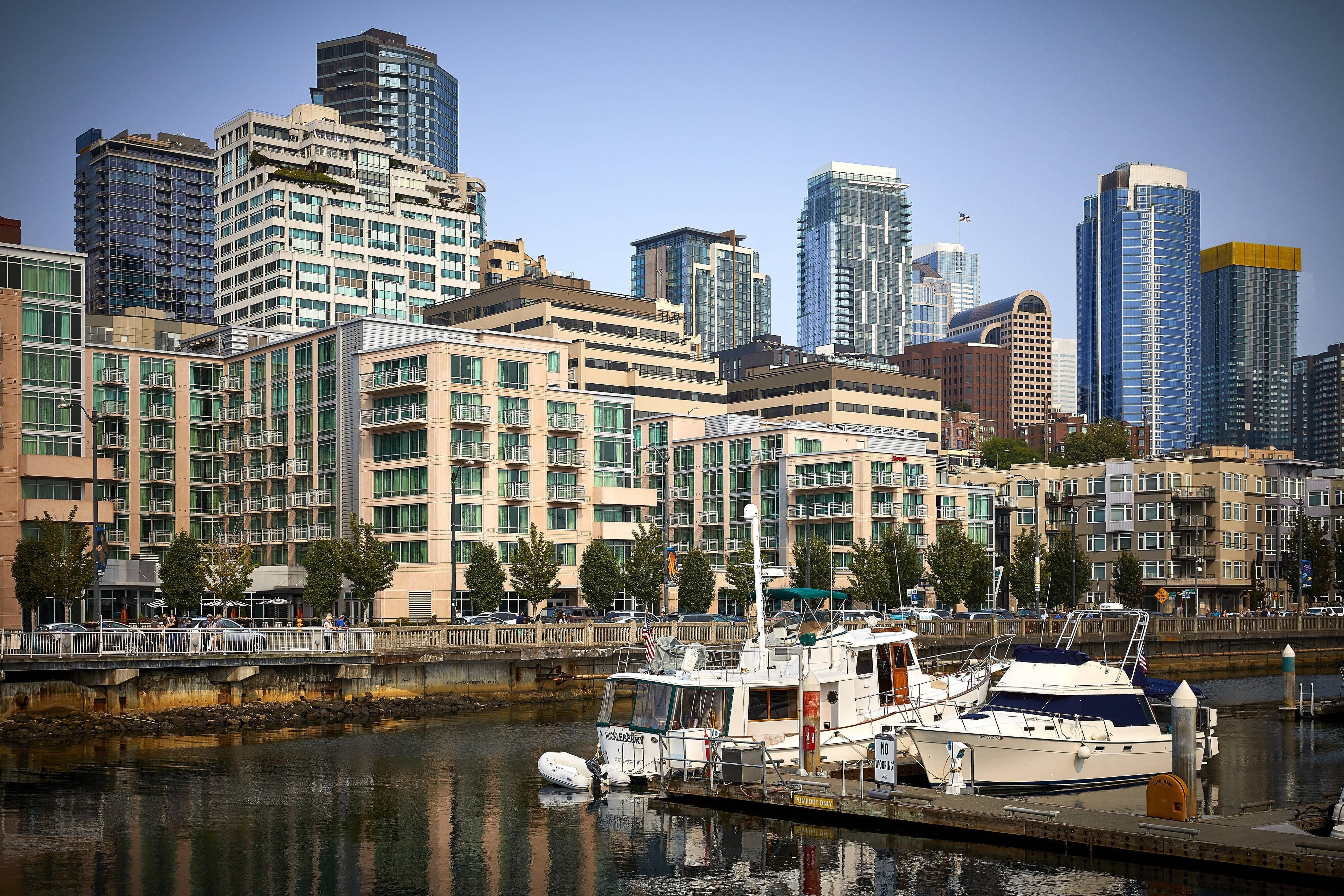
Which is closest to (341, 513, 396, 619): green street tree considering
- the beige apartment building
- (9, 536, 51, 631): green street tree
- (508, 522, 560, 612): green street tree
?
(508, 522, 560, 612): green street tree

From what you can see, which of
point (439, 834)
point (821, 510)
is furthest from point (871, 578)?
point (439, 834)

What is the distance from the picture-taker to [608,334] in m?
171

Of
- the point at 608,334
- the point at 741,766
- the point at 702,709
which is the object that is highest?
the point at 608,334

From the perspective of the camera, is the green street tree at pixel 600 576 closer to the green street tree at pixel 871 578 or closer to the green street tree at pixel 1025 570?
the green street tree at pixel 871 578

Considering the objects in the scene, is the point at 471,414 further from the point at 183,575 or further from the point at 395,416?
the point at 183,575

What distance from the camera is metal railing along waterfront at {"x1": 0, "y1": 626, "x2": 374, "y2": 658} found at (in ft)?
187

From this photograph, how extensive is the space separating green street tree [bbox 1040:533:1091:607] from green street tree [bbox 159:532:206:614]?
2576 inches

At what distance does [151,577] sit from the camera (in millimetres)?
105312

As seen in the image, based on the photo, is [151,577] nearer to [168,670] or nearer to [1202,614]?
[168,670]

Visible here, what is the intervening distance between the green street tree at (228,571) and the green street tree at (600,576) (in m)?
17.1

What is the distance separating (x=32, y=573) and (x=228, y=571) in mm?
12559

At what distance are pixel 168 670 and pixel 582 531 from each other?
157 ft

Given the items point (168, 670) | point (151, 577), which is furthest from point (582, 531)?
point (168, 670)

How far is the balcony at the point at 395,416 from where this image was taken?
9700 centimetres
